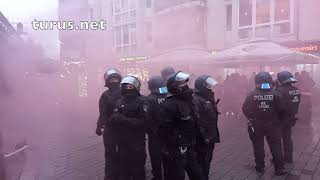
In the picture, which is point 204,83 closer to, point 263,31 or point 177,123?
point 177,123

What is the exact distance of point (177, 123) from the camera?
10.7 ft

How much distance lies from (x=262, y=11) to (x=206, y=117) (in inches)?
467

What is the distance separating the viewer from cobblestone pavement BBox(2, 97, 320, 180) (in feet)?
15.8

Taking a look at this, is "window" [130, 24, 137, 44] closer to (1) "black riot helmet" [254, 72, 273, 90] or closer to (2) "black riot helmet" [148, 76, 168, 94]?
(2) "black riot helmet" [148, 76, 168, 94]

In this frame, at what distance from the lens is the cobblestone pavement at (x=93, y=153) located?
4816 mm

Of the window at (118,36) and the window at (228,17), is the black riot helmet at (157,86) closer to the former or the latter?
the window at (228,17)

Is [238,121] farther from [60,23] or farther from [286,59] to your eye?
[60,23]

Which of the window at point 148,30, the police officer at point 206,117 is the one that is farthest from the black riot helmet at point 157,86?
the window at point 148,30

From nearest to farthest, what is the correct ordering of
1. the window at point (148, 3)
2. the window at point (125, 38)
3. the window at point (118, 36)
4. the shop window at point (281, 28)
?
1. the shop window at point (281, 28)
2. the window at point (148, 3)
3. the window at point (125, 38)
4. the window at point (118, 36)

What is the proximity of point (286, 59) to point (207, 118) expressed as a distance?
5.36 metres

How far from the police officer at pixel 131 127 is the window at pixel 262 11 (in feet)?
38.9

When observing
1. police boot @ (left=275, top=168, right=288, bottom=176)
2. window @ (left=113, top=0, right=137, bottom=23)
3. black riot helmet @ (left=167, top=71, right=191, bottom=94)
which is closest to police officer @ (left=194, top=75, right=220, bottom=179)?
black riot helmet @ (left=167, top=71, right=191, bottom=94)

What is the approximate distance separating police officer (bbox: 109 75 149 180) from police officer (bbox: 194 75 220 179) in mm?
628

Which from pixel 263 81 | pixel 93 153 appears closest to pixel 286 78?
pixel 263 81
